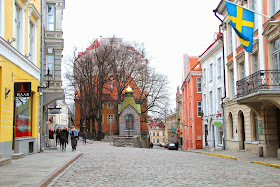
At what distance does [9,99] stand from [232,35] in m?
17.2

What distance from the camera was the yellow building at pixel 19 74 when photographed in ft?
47.1

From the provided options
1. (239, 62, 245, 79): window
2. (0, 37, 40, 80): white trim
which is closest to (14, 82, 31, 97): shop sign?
(0, 37, 40, 80): white trim

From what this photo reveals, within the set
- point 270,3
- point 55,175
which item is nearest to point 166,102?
point 270,3

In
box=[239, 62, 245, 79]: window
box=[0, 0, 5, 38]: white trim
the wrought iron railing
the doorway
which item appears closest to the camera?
box=[0, 0, 5, 38]: white trim

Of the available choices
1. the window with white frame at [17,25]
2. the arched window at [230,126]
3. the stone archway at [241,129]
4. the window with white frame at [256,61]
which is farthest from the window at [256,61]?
the window with white frame at [17,25]

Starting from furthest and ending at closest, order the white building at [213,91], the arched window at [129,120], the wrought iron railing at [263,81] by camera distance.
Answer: the arched window at [129,120], the white building at [213,91], the wrought iron railing at [263,81]

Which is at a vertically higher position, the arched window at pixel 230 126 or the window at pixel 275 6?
the window at pixel 275 6

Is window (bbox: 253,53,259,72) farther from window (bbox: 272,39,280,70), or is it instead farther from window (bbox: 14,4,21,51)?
window (bbox: 14,4,21,51)

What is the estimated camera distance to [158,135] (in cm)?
15250

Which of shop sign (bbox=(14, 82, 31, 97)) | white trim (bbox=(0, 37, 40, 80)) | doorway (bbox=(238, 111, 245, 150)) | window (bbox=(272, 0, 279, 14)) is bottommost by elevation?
doorway (bbox=(238, 111, 245, 150))

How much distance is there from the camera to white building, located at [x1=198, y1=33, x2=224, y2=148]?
3164 cm

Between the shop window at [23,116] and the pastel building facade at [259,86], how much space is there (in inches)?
444

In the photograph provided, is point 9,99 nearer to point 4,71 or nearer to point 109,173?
point 4,71

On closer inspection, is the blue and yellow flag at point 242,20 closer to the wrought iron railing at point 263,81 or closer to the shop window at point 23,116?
the wrought iron railing at point 263,81
